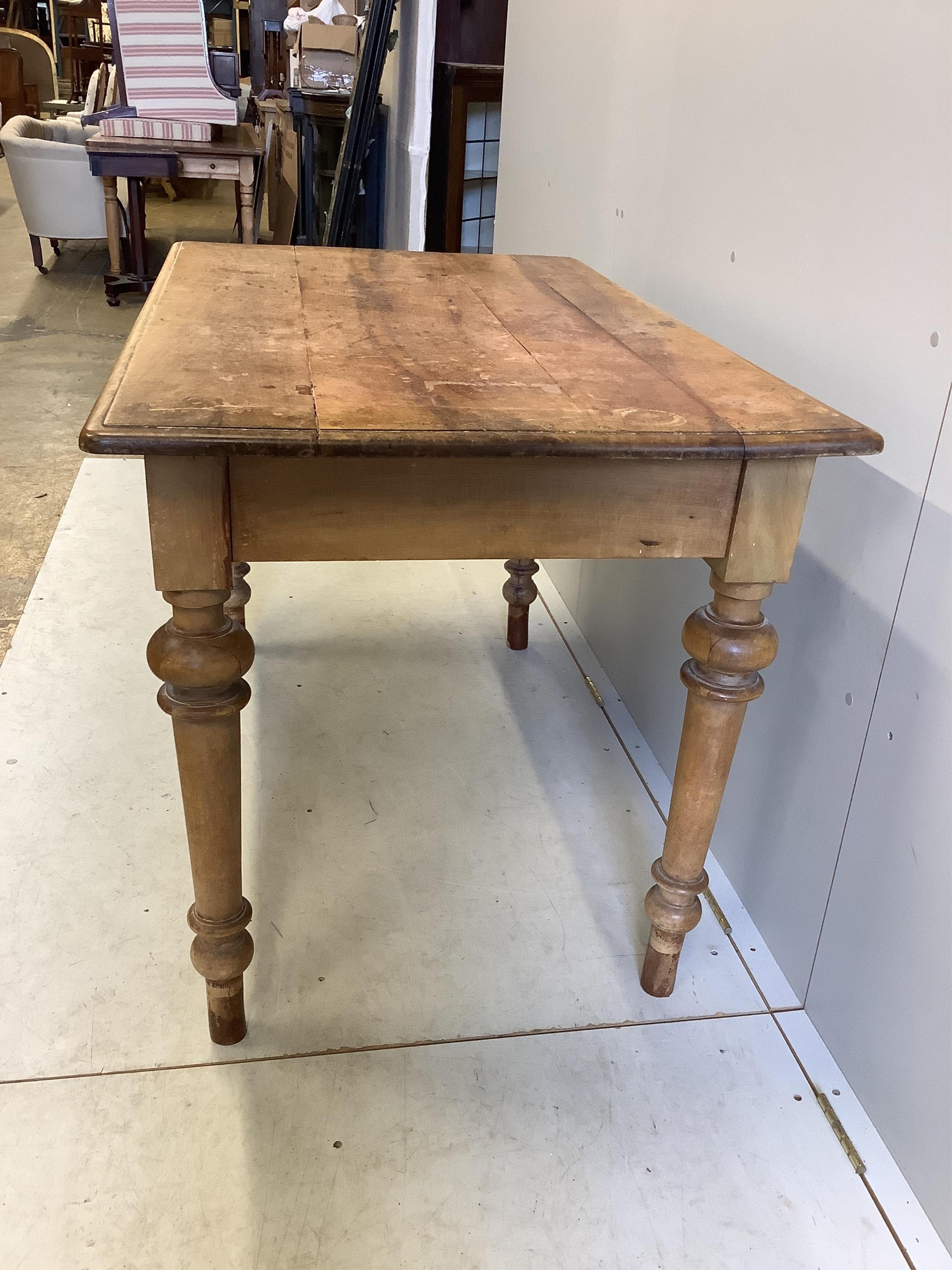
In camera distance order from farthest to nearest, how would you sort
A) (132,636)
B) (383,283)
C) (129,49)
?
(129,49) < (132,636) < (383,283)

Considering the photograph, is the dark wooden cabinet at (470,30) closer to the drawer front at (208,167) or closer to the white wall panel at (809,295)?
the drawer front at (208,167)

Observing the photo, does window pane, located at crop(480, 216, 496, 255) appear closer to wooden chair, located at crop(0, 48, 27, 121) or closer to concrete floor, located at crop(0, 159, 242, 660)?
concrete floor, located at crop(0, 159, 242, 660)

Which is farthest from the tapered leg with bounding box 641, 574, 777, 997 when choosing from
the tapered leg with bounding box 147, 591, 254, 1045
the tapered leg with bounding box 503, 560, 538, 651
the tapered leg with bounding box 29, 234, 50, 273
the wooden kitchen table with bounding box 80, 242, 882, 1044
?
the tapered leg with bounding box 29, 234, 50, 273

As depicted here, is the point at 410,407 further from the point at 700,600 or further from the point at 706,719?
the point at 700,600

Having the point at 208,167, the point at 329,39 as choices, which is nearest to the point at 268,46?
the point at 208,167

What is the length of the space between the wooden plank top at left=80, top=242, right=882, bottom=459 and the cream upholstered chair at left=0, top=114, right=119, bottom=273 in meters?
3.59

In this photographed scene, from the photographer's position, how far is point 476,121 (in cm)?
327

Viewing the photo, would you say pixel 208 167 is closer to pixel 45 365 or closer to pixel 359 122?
pixel 359 122

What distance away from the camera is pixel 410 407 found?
0.79 meters

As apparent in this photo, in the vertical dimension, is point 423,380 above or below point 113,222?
above

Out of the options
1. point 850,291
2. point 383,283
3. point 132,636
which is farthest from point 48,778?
point 850,291

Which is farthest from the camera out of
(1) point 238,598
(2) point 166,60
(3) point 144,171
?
(2) point 166,60

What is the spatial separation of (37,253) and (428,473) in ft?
15.3

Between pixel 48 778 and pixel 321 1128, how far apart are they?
70 centimetres
